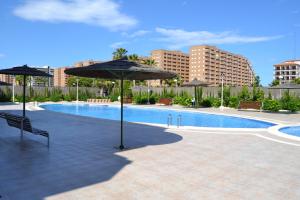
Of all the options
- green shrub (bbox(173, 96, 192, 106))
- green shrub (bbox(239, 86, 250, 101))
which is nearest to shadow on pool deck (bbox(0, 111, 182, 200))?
green shrub (bbox(239, 86, 250, 101))

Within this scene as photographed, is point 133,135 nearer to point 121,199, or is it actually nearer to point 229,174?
point 229,174

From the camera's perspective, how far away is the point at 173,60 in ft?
451

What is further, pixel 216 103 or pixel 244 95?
pixel 216 103

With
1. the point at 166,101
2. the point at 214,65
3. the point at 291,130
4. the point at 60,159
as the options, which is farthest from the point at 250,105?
the point at 214,65

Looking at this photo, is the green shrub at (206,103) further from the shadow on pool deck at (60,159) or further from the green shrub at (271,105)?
the shadow on pool deck at (60,159)

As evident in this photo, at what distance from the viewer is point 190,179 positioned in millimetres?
6219

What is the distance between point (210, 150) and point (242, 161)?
141 centimetres

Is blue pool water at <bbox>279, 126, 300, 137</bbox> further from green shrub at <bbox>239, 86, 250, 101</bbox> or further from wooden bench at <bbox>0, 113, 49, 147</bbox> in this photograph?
green shrub at <bbox>239, 86, 250, 101</bbox>

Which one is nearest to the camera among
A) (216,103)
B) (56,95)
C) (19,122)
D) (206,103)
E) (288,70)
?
(19,122)

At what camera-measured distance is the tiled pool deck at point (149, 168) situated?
17.8 ft

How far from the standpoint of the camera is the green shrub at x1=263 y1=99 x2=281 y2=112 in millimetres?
24000

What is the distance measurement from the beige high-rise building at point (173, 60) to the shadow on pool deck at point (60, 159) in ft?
392

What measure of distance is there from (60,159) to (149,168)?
240 centimetres

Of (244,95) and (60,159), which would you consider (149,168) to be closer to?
(60,159)
